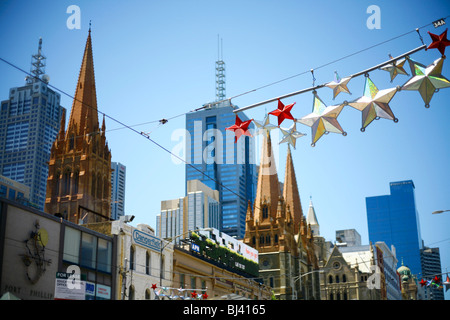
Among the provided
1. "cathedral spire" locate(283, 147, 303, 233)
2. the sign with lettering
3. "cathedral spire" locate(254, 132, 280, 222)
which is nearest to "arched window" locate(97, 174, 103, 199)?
"cathedral spire" locate(254, 132, 280, 222)

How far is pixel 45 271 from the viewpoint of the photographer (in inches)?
1248

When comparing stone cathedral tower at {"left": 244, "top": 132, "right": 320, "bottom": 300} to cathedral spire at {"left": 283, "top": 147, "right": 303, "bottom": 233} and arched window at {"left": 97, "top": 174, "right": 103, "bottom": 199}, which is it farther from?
arched window at {"left": 97, "top": 174, "right": 103, "bottom": 199}

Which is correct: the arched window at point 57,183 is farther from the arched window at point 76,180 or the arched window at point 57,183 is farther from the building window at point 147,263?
the building window at point 147,263

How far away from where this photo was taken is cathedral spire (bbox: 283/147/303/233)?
396ft

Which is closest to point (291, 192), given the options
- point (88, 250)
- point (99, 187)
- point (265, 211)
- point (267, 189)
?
point (267, 189)

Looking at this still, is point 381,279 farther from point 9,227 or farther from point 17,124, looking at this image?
point 17,124

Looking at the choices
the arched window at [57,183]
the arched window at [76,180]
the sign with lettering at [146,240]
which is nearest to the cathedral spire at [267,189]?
the arched window at [76,180]

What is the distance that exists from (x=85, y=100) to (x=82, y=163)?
11.4 metres

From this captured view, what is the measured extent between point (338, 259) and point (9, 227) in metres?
94.6

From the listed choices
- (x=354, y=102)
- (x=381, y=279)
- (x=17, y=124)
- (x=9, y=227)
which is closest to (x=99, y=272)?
(x=9, y=227)

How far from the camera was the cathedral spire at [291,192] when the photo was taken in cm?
12075

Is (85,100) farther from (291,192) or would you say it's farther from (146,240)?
(146,240)

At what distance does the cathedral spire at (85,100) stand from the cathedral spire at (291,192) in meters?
39.7

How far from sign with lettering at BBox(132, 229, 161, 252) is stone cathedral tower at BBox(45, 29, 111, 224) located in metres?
55.8
